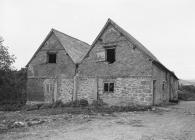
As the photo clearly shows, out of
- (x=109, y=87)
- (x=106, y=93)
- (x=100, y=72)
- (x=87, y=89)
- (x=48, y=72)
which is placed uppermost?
(x=48, y=72)

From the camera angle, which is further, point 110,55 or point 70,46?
point 70,46

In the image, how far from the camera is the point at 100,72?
19.9 metres

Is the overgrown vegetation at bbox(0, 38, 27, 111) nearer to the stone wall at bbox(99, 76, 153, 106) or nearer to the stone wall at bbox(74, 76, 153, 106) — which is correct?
the stone wall at bbox(74, 76, 153, 106)

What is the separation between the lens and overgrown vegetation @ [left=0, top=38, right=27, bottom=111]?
79.7 ft

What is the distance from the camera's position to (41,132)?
31.4 feet

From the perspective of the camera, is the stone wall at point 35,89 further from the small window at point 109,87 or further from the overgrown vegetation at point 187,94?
the overgrown vegetation at point 187,94

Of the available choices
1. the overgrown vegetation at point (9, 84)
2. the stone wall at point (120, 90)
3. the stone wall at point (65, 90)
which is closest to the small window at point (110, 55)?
the stone wall at point (120, 90)

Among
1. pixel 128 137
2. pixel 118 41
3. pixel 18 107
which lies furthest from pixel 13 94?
pixel 128 137

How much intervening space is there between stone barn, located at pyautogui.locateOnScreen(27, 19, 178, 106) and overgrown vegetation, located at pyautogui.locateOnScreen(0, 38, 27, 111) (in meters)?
2.89

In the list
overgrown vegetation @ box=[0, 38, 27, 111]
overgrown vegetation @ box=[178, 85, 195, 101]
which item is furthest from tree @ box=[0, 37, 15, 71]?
overgrown vegetation @ box=[178, 85, 195, 101]

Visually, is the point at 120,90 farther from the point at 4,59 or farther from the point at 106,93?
the point at 4,59

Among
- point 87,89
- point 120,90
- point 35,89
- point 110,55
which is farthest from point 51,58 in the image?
point 120,90

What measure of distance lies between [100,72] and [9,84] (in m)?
11.2

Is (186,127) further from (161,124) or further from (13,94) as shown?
(13,94)
